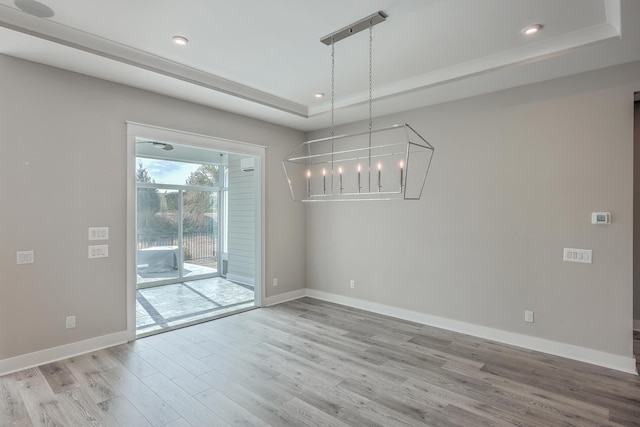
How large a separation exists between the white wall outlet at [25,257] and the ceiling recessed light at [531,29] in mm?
5078

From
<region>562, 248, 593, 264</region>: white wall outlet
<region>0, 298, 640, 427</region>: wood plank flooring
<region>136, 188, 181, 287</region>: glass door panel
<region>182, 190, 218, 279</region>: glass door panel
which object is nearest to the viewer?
<region>0, 298, 640, 427</region>: wood plank flooring

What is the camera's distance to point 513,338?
3852 millimetres

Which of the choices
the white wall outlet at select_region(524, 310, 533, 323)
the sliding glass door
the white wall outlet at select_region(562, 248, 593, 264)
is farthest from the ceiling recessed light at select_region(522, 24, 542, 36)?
the sliding glass door

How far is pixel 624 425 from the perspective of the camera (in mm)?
2387

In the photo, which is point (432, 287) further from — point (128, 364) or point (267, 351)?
point (128, 364)

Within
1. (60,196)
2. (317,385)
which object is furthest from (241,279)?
(317,385)

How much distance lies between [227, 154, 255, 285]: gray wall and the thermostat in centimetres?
552

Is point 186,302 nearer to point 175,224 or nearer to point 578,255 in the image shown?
point 175,224

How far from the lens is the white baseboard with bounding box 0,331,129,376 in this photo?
10.3 ft

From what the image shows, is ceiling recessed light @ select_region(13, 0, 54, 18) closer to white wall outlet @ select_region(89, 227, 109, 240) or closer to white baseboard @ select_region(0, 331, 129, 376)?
white wall outlet @ select_region(89, 227, 109, 240)

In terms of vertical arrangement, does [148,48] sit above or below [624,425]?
above

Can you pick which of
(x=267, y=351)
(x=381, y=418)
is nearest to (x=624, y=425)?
(x=381, y=418)

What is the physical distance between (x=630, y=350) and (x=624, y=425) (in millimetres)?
1154

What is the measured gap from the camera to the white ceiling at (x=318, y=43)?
2621 millimetres
